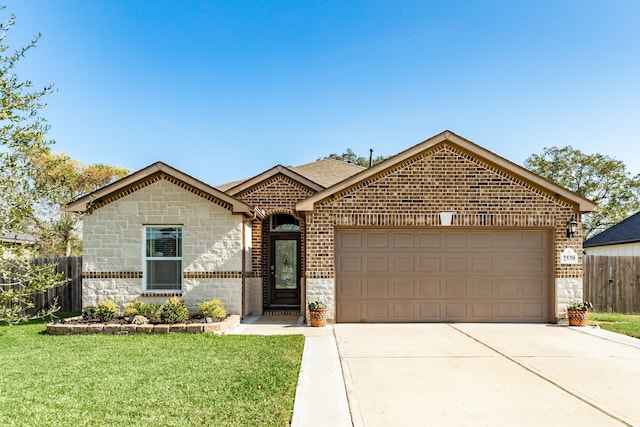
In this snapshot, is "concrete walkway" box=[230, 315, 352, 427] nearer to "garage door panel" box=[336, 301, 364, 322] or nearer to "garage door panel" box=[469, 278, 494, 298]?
"garage door panel" box=[336, 301, 364, 322]

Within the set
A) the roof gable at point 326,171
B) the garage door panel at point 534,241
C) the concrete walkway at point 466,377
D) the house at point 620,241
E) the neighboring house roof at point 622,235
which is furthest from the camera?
the neighboring house roof at point 622,235

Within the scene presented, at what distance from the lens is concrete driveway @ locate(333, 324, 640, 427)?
481 cm

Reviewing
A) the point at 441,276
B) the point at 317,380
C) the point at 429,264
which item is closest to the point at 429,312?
the point at 441,276

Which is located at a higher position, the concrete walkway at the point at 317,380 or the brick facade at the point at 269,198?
the brick facade at the point at 269,198

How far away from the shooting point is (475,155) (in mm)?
10742

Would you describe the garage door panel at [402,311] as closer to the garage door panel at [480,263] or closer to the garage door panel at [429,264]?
the garage door panel at [429,264]

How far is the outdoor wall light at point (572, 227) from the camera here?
10.6m

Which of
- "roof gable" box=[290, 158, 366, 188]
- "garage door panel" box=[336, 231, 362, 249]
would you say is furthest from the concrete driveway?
"roof gable" box=[290, 158, 366, 188]

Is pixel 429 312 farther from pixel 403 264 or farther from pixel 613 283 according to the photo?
pixel 613 283

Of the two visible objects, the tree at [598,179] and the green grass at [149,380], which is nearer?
the green grass at [149,380]

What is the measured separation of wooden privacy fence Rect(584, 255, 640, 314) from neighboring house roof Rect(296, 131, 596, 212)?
361cm

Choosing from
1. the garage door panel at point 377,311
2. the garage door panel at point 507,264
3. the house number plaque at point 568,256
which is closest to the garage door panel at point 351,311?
the garage door panel at point 377,311

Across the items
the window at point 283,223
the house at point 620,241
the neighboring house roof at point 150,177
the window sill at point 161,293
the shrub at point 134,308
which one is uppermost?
the neighboring house roof at point 150,177

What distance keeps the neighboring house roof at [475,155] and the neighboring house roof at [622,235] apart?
905 cm
